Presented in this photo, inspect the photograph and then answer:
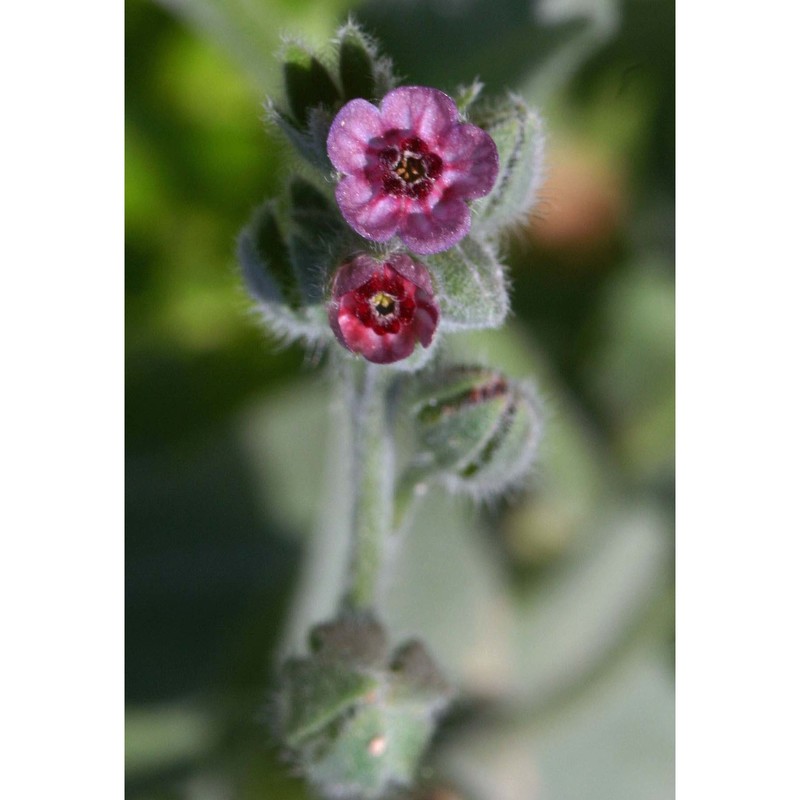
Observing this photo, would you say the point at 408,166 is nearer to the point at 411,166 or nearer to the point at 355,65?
the point at 411,166

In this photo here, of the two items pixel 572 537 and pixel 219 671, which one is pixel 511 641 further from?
pixel 219 671

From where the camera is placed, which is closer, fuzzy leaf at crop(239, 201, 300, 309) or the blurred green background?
fuzzy leaf at crop(239, 201, 300, 309)

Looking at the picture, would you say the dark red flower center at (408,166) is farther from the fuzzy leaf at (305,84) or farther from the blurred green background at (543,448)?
the blurred green background at (543,448)

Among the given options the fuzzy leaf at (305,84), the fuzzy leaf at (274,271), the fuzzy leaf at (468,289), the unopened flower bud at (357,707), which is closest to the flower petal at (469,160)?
the fuzzy leaf at (468,289)

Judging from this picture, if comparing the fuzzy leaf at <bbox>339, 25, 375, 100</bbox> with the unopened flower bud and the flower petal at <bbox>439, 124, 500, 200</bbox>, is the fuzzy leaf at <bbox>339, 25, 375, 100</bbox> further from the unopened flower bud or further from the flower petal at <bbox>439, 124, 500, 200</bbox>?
the unopened flower bud

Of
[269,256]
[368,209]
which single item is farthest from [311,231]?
[368,209]

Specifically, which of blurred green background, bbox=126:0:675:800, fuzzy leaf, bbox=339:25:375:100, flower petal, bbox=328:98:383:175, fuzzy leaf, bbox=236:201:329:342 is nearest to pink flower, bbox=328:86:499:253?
flower petal, bbox=328:98:383:175
